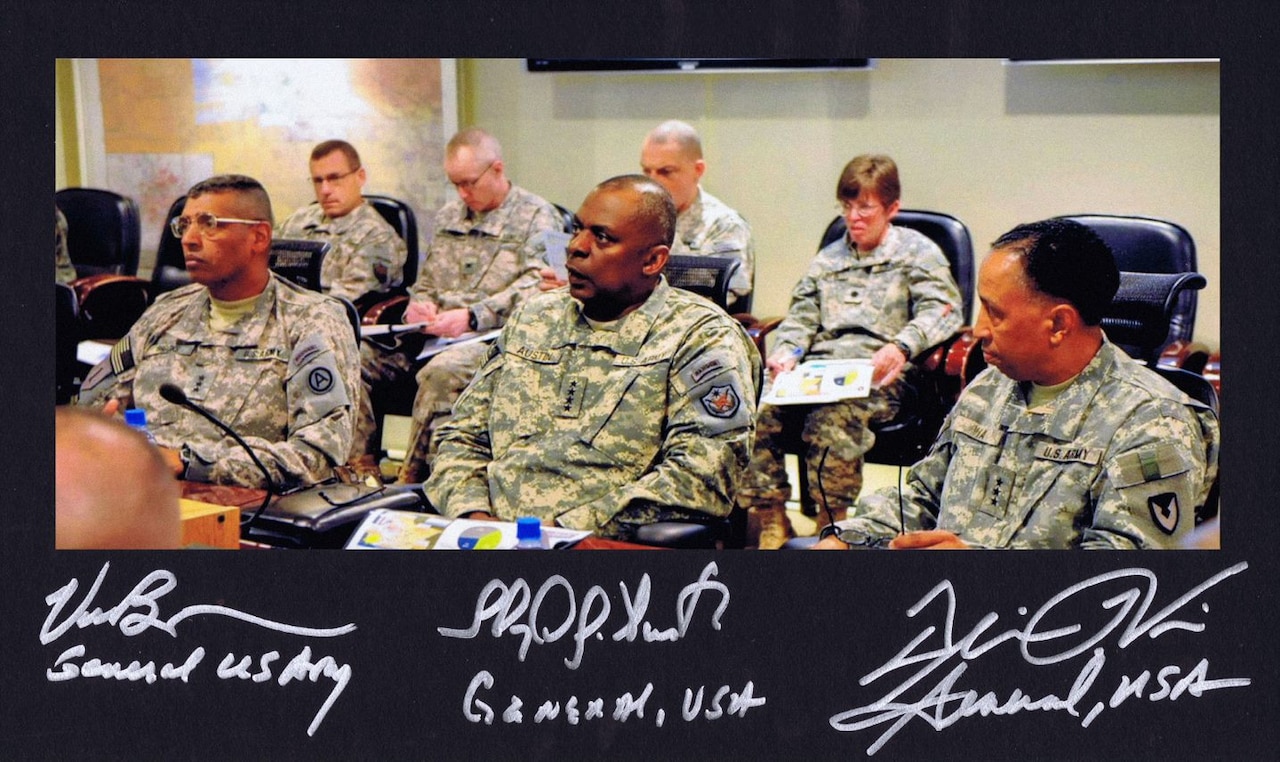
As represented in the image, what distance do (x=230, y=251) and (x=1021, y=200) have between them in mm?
3263

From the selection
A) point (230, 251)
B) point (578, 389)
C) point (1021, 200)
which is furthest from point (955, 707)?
point (1021, 200)

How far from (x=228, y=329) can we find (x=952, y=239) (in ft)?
7.14

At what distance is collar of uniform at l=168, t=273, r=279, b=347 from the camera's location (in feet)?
10.8

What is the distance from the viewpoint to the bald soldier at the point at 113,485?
1520 mm

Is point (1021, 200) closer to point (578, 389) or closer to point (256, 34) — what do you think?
point (578, 389)

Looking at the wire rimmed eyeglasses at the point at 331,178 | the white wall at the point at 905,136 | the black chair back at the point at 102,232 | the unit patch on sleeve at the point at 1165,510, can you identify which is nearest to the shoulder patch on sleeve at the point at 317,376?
the unit patch on sleeve at the point at 1165,510

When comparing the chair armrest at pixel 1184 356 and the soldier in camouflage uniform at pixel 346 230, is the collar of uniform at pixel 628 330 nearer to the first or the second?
the chair armrest at pixel 1184 356

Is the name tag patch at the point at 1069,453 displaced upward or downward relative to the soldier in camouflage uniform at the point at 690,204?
downward

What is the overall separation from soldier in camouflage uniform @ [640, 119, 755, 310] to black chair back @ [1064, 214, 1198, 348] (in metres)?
1.40

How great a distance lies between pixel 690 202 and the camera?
504cm

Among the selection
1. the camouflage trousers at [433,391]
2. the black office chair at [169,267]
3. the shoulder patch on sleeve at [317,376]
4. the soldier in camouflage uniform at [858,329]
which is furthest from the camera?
the camouflage trousers at [433,391]
